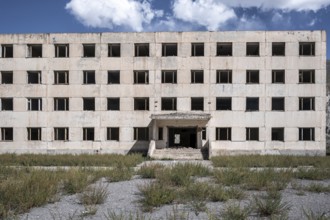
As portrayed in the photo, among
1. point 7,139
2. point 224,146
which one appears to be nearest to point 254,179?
point 224,146

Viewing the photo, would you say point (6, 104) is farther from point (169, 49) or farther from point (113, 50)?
point (169, 49)

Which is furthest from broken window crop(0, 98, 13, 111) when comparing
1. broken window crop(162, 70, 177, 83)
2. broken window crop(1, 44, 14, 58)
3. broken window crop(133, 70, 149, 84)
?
broken window crop(162, 70, 177, 83)

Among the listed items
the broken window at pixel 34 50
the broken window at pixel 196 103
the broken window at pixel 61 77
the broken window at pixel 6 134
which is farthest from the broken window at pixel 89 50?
the broken window at pixel 196 103

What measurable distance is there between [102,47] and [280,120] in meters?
20.5

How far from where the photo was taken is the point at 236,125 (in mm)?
33000

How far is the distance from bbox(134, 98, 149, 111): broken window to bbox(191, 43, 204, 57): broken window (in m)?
7.06

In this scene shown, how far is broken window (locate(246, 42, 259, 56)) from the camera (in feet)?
110

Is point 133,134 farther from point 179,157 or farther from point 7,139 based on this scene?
point 7,139

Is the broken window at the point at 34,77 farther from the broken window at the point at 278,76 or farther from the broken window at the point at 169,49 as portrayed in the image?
the broken window at the point at 278,76

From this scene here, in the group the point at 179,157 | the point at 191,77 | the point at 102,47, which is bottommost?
the point at 179,157

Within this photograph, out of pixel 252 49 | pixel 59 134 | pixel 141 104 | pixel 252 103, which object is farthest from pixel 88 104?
pixel 252 49

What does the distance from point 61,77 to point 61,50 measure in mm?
3070

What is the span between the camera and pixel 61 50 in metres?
35.1

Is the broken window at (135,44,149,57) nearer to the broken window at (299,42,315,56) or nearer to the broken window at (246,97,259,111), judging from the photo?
the broken window at (246,97,259,111)
